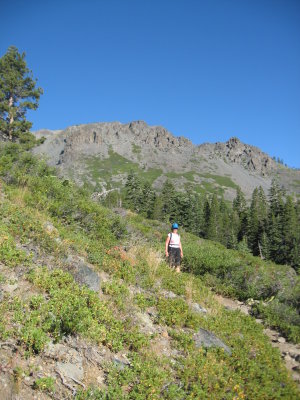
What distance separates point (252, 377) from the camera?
5125 mm

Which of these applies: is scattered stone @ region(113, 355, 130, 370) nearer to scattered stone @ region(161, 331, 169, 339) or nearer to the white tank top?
scattered stone @ region(161, 331, 169, 339)

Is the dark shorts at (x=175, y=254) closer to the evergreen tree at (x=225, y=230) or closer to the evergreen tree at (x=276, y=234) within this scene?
the evergreen tree at (x=276, y=234)

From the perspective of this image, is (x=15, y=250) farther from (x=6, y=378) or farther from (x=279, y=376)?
(x=279, y=376)

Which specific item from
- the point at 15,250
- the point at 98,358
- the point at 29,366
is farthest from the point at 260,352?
the point at 15,250

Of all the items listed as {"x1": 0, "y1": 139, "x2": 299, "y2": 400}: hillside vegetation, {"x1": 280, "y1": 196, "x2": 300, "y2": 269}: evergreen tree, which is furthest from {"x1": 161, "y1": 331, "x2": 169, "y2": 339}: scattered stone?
{"x1": 280, "y1": 196, "x2": 300, "y2": 269}: evergreen tree

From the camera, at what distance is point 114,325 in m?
5.55

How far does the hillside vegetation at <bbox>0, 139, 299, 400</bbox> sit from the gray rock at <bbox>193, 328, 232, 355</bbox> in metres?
0.07

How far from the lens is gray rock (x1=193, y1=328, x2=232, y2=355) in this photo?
5.93 metres

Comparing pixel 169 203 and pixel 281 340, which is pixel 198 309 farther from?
pixel 169 203

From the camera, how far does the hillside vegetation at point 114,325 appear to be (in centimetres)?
426

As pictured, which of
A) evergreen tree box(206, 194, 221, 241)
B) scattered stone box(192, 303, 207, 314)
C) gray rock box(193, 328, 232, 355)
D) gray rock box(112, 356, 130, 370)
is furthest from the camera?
evergreen tree box(206, 194, 221, 241)

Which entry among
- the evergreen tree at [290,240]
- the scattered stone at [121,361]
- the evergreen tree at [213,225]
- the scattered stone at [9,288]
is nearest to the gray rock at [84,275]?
the scattered stone at [9,288]

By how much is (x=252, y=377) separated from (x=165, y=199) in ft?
196

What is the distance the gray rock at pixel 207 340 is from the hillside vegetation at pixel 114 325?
7 cm
